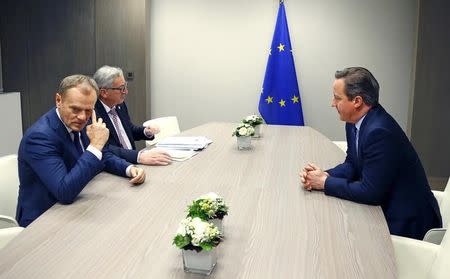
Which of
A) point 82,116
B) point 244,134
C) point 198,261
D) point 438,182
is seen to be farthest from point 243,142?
point 438,182

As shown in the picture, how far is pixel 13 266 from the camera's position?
1424 mm

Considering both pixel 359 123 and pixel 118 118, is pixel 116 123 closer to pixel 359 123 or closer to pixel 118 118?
pixel 118 118

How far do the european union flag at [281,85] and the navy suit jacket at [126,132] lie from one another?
2.54m

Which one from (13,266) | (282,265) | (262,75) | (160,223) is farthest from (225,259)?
(262,75)

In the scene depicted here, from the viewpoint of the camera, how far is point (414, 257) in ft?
6.06

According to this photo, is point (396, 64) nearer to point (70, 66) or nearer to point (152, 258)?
point (70, 66)

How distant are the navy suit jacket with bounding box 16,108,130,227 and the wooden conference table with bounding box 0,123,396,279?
9 cm

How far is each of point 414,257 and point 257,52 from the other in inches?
182

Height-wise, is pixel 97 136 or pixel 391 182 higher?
pixel 97 136

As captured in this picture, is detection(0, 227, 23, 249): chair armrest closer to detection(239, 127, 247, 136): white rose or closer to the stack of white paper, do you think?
the stack of white paper

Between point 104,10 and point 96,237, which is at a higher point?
point 104,10

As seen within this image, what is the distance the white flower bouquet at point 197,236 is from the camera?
1353 millimetres

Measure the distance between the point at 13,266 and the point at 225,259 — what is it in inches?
25.4

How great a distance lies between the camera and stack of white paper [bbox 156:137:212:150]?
3.17 metres
